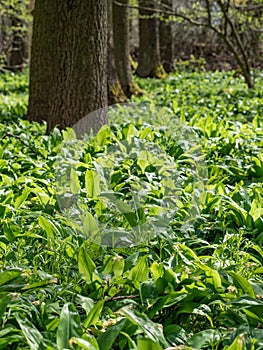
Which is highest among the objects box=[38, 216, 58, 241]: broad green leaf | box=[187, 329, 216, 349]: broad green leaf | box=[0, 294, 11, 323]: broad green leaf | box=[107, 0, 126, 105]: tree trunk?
box=[107, 0, 126, 105]: tree trunk

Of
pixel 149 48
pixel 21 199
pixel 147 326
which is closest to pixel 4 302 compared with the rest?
pixel 147 326

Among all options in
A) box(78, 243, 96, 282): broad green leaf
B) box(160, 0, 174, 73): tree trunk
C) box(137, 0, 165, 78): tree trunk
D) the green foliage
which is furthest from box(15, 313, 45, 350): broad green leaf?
box(160, 0, 174, 73): tree trunk

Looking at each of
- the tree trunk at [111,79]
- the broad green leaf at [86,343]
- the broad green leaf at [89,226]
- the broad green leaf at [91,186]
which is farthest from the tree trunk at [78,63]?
the broad green leaf at [86,343]

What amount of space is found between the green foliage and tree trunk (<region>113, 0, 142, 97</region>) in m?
5.52

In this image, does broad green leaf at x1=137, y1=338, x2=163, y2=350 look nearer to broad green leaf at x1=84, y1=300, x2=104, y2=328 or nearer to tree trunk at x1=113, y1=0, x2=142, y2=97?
broad green leaf at x1=84, y1=300, x2=104, y2=328

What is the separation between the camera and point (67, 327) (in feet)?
6.67

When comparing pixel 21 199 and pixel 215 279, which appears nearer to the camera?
pixel 215 279

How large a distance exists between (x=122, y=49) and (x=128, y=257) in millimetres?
8324

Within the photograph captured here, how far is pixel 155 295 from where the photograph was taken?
7.83ft

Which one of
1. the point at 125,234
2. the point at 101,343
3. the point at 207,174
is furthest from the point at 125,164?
the point at 101,343

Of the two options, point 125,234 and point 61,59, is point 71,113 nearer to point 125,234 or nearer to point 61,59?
point 61,59

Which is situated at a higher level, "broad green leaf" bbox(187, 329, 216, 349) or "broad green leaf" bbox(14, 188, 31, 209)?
"broad green leaf" bbox(14, 188, 31, 209)

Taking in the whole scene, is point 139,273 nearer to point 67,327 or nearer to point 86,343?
point 67,327

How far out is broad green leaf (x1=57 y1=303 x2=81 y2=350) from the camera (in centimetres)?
197
